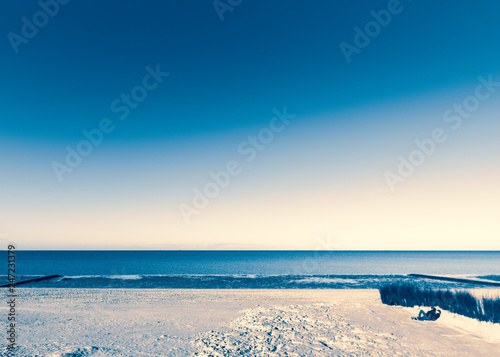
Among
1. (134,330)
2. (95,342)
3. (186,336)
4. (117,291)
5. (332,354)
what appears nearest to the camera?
Result: (332,354)

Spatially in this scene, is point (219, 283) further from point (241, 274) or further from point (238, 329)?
point (238, 329)

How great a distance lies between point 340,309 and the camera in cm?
1420

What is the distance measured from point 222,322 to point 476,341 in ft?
26.3

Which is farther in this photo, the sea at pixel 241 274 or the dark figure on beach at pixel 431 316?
the sea at pixel 241 274

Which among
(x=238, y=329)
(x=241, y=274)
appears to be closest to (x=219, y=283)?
(x=241, y=274)

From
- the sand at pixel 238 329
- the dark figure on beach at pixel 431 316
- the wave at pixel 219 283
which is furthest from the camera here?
the wave at pixel 219 283

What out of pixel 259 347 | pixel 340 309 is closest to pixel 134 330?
pixel 259 347

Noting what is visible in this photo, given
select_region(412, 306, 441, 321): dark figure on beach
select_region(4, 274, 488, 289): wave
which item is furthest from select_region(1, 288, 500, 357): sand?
select_region(4, 274, 488, 289): wave

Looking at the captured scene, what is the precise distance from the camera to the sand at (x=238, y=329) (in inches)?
340

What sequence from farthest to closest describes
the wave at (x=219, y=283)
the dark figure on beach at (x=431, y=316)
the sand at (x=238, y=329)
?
the wave at (x=219, y=283) → the dark figure on beach at (x=431, y=316) → the sand at (x=238, y=329)

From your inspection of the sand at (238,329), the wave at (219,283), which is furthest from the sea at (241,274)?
the sand at (238,329)

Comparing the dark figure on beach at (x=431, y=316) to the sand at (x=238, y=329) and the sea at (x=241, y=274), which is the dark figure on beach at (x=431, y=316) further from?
the sea at (x=241, y=274)

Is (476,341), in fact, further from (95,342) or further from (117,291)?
(117,291)

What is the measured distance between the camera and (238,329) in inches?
422
